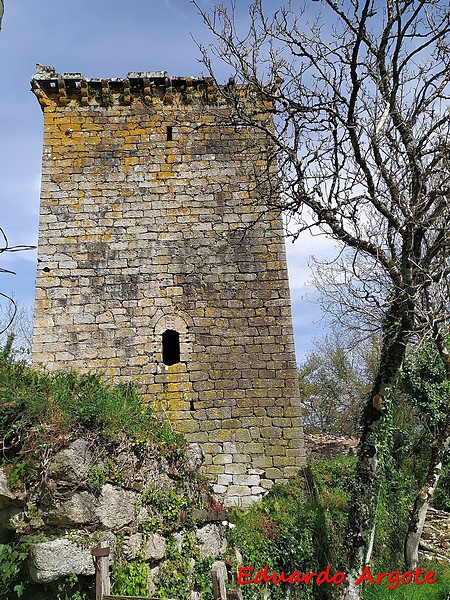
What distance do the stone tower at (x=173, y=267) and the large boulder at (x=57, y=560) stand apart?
3393mm

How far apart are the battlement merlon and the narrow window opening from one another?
179 inches

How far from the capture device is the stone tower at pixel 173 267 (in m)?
8.25

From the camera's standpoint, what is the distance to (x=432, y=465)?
26.1 feet

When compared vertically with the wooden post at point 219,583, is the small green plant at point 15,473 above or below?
above

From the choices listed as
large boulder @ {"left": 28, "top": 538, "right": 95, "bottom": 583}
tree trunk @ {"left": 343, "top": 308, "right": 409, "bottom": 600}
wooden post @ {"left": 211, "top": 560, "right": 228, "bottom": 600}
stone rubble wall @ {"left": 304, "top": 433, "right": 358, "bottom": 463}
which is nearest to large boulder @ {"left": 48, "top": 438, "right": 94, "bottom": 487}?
large boulder @ {"left": 28, "top": 538, "right": 95, "bottom": 583}

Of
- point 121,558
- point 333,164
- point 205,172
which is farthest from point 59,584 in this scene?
point 205,172

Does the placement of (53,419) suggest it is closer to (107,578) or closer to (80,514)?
(80,514)

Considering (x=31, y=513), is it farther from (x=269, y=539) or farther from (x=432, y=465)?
(x=432, y=465)

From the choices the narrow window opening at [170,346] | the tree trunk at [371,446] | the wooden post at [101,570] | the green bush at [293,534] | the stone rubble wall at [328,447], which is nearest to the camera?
the wooden post at [101,570]

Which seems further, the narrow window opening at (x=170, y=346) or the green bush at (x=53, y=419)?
the narrow window opening at (x=170, y=346)

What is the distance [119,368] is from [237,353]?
200 centimetres

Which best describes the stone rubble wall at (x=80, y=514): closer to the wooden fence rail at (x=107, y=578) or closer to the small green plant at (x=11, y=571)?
the small green plant at (x=11, y=571)
